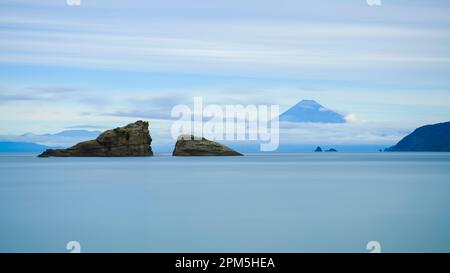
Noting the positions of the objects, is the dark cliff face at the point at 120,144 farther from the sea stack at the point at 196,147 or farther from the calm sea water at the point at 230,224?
the calm sea water at the point at 230,224

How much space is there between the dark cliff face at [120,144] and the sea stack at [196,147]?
1060 centimetres

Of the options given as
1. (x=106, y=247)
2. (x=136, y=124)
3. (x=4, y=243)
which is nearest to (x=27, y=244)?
(x=4, y=243)

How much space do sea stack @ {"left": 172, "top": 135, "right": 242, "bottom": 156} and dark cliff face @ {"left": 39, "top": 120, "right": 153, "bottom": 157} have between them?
1060 cm

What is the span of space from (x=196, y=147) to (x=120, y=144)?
2309 cm

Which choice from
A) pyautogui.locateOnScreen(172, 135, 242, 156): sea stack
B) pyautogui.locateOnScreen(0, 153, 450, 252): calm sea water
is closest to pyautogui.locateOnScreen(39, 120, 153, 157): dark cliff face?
pyautogui.locateOnScreen(172, 135, 242, 156): sea stack

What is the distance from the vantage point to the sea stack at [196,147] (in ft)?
475

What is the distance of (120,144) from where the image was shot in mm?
131250

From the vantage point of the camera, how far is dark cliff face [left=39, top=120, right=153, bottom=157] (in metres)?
125

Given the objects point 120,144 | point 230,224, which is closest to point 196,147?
point 120,144

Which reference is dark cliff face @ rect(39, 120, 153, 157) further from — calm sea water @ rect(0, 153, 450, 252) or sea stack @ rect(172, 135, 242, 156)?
calm sea water @ rect(0, 153, 450, 252)
